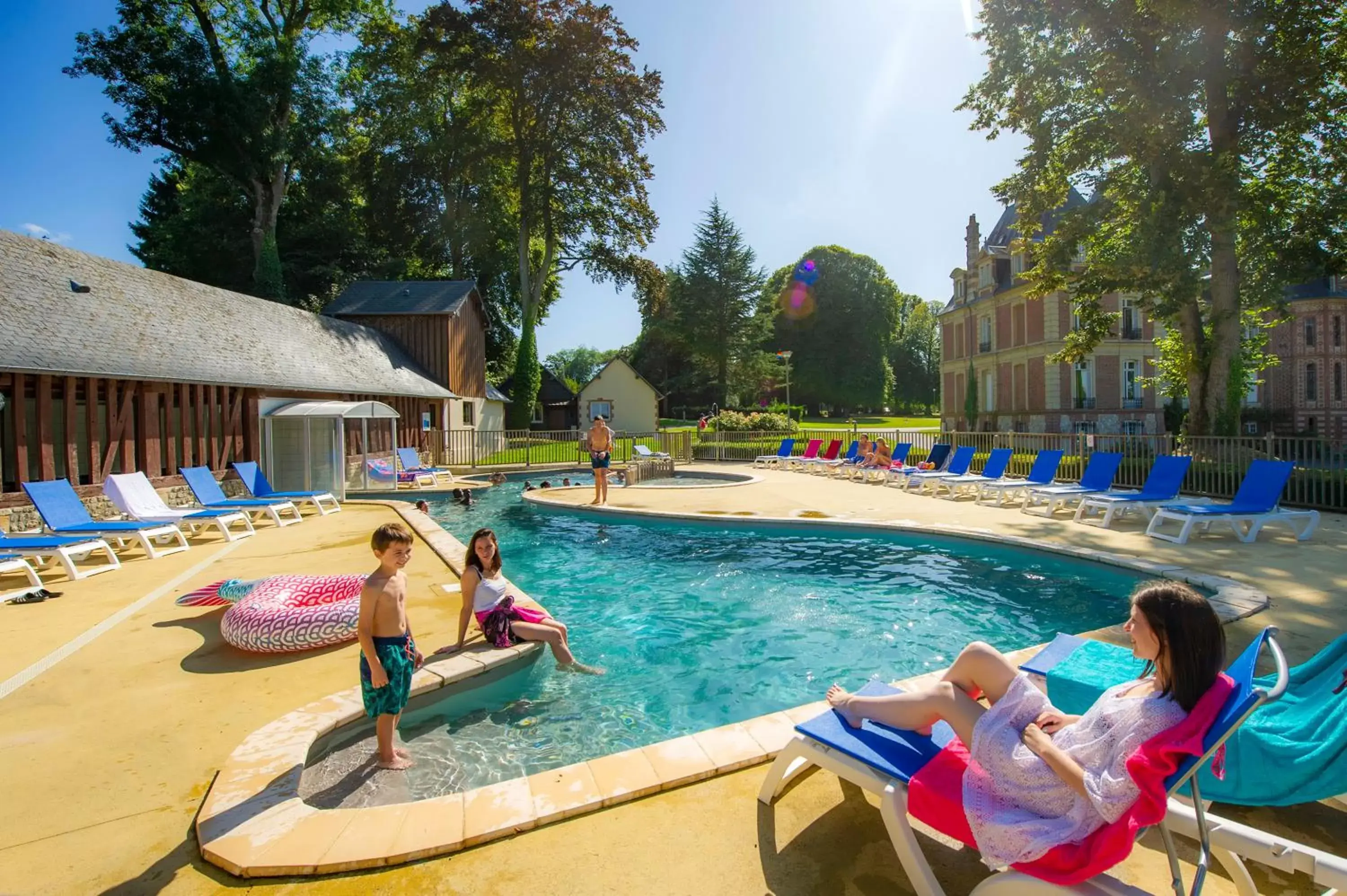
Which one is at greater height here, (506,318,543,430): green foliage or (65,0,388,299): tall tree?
(65,0,388,299): tall tree

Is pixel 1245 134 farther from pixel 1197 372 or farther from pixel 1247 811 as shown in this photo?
pixel 1247 811

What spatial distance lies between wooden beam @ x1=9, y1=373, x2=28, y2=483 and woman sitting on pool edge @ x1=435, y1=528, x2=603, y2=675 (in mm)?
10848

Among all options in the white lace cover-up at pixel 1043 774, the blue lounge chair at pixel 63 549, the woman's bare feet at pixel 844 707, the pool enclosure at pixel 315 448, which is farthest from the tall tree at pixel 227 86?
the white lace cover-up at pixel 1043 774

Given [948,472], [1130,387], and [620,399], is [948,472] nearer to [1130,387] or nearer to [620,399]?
[1130,387]

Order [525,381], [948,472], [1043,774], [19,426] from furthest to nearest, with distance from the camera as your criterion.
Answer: [525,381] → [948,472] → [19,426] → [1043,774]

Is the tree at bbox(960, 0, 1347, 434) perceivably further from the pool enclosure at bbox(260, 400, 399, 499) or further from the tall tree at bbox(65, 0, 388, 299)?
the tall tree at bbox(65, 0, 388, 299)

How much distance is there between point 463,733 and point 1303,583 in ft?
25.6

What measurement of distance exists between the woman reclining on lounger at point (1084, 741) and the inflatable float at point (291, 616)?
420cm

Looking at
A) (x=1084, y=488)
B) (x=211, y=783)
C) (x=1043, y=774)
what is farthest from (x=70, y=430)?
(x=1084, y=488)

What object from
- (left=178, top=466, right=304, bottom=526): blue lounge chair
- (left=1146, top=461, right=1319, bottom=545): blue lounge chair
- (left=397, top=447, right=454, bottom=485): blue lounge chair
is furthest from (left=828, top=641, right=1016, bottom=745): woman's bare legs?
(left=397, top=447, right=454, bottom=485): blue lounge chair

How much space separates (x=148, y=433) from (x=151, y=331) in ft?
9.10

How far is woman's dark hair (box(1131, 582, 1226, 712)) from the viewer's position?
2.03 meters

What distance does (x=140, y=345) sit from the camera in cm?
1407

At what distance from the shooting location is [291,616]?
5.25 metres
